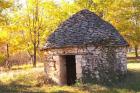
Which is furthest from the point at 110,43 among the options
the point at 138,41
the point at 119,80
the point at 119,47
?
the point at 138,41

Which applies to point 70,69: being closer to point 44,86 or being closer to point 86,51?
point 44,86

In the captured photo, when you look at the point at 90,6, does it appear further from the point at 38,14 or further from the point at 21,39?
the point at 21,39

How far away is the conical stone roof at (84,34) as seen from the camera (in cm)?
1667

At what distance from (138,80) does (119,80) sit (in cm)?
104

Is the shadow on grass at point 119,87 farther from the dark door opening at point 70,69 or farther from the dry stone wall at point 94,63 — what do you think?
the dark door opening at point 70,69

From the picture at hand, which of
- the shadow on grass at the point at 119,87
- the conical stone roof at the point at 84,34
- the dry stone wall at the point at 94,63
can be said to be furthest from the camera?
the conical stone roof at the point at 84,34

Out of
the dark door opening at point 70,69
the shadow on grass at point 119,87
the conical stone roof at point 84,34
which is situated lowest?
the shadow on grass at point 119,87

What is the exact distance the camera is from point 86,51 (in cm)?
1644

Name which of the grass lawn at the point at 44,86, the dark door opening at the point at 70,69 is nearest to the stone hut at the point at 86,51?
the dark door opening at the point at 70,69

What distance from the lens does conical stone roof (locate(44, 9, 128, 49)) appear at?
54.7 ft

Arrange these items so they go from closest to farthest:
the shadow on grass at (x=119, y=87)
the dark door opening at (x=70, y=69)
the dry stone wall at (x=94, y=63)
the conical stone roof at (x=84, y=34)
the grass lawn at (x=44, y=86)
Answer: the shadow on grass at (x=119, y=87), the grass lawn at (x=44, y=86), the dry stone wall at (x=94, y=63), the conical stone roof at (x=84, y=34), the dark door opening at (x=70, y=69)

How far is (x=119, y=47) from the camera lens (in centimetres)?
1742

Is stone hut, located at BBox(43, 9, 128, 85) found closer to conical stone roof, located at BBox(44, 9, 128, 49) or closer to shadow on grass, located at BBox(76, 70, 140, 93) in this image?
conical stone roof, located at BBox(44, 9, 128, 49)

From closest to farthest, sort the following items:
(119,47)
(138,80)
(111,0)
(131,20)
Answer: (138,80)
(119,47)
(111,0)
(131,20)
